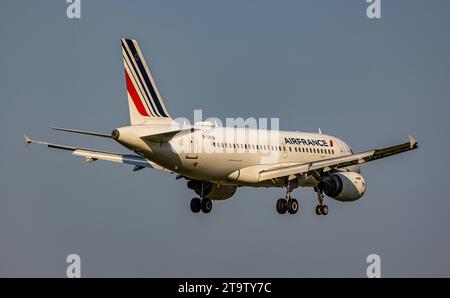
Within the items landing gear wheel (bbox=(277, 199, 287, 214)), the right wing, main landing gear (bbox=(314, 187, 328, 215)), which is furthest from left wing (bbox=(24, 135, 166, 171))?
main landing gear (bbox=(314, 187, 328, 215))

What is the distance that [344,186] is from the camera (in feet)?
233

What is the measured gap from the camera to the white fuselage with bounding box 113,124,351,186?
2395 inches

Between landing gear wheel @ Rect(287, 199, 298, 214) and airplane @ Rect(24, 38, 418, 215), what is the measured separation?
67 millimetres

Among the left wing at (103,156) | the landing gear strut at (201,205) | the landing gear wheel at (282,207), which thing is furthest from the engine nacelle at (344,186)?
the left wing at (103,156)

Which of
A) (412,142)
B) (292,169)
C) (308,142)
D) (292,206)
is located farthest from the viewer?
(308,142)

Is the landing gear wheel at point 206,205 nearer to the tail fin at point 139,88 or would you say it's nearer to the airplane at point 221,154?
the airplane at point 221,154

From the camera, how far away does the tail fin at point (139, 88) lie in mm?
62469

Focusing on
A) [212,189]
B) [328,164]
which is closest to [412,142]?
[328,164]

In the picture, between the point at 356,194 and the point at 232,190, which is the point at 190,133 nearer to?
the point at 232,190

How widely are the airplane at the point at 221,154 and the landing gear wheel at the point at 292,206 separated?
0.22 feet

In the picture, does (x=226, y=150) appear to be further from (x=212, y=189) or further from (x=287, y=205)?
(x=287, y=205)

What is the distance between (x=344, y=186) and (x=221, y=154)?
10.3m

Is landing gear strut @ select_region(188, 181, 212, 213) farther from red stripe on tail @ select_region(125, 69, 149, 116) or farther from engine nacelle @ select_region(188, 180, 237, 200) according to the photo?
red stripe on tail @ select_region(125, 69, 149, 116)
